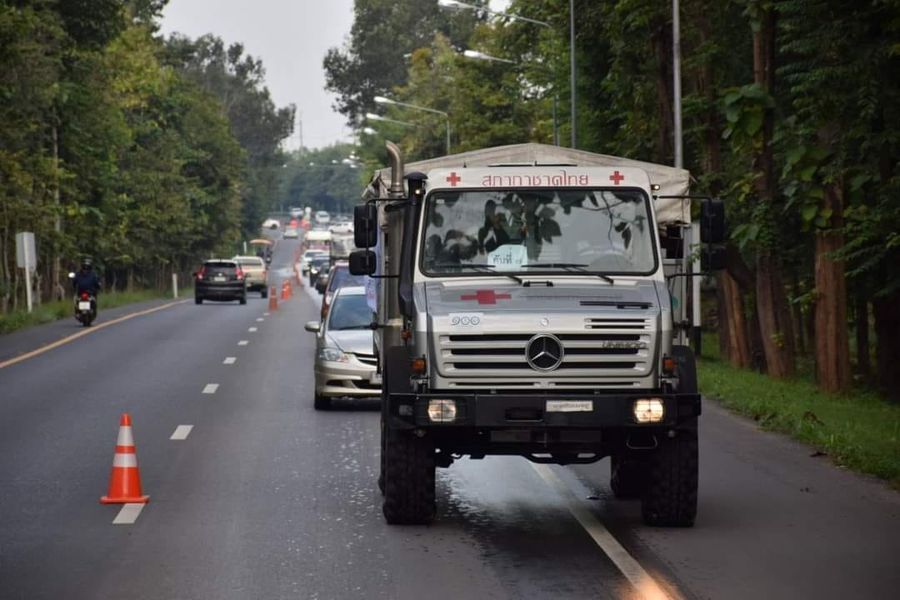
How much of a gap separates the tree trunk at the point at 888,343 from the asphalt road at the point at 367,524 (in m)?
6.85

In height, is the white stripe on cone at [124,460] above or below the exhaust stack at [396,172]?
below

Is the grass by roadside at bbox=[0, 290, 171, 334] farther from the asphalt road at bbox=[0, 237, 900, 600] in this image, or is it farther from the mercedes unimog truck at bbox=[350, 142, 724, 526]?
the mercedes unimog truck at bbox=[350, 142, 724, 526]

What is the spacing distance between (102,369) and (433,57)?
93272mm

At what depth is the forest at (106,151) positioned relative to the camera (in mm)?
54594

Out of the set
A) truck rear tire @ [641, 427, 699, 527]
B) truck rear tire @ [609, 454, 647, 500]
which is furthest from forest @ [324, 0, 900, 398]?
truck rear tire @ [641, 427, 699, 527]

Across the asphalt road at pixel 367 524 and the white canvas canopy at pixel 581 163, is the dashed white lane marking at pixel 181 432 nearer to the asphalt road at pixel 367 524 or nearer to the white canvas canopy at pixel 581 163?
the asphalt road at pixel 367 524

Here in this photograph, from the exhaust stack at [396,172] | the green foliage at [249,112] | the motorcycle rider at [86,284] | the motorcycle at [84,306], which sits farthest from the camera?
the green foliage at [249,112]

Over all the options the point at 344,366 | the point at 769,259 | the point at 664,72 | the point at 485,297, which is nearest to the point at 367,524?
the point at 485,297

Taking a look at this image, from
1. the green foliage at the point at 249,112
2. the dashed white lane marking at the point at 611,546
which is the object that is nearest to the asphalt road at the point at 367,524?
the dashed white lane marking at the point at 611,546

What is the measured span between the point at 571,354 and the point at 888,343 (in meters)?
18.3

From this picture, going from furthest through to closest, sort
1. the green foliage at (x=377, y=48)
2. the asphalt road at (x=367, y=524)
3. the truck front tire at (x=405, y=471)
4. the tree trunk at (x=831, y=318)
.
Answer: the green foliage at (x=377, y=48)
the tree trunk at (x=831, y=318)
the truck front tire at (x=405, y=471)
the asphalt road at (x=367, y=524)

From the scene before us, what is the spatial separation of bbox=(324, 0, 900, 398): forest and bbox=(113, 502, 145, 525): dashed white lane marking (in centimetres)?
1022

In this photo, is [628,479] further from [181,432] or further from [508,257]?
[181,432]

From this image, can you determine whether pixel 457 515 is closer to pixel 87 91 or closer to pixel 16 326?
pixel 16 326
